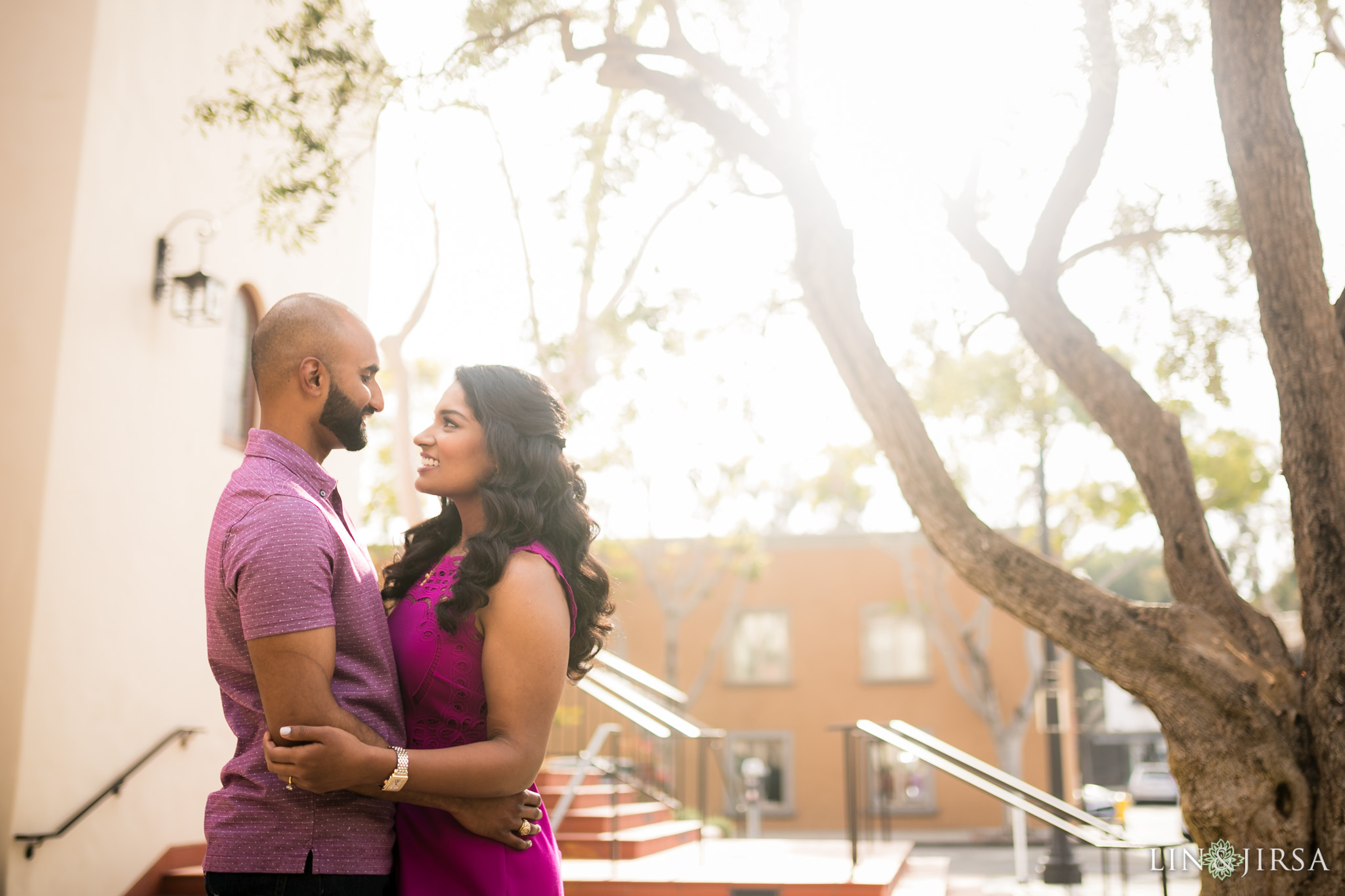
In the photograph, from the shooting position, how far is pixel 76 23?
684cm

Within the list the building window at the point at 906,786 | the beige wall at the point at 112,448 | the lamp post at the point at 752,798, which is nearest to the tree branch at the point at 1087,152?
the beige wall at the point at 112,448

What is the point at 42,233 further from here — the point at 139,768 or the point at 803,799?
the point at 803,799

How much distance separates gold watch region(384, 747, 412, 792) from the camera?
2129 millimetres

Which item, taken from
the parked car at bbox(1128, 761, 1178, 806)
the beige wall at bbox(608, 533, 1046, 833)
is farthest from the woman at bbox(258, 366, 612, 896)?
the parked car at bbox(1128, 761, 1178, 806)

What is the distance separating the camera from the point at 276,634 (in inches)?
78.9

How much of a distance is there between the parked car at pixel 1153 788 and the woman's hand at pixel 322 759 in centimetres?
3637

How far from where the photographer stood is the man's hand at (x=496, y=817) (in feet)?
7.51

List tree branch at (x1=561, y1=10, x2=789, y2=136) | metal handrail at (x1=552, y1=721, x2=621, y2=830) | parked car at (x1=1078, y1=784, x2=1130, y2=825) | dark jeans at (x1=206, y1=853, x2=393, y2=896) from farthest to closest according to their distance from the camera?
1. parked car at (x1=1078, y1=784, x2=1130, y2=825)
2. metal handrail at (x1=552, y1=721, x2=621, y2=830)
3. tree branch at (x1=561, y1=10, x2=789, y2=136)
4. dark jeans at (x1=206, y1=853, x2=393, y2=896)

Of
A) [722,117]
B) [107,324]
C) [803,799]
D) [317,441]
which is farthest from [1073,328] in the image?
[803,799]

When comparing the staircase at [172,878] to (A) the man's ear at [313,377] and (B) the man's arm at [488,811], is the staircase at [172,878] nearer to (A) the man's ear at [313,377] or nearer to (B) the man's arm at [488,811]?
(B) the man's arm at [488,811]

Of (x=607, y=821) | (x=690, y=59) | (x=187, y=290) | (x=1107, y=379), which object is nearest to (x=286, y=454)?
(x=1107, y=379)

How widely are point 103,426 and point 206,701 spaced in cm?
231

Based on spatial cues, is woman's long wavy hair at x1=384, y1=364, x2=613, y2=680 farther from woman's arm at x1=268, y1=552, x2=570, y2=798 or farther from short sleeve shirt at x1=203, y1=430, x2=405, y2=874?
short sleeve shirt at x1=203, y1=430, x2=405, y2=874

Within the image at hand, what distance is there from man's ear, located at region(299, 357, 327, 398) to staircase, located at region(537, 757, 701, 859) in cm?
626
